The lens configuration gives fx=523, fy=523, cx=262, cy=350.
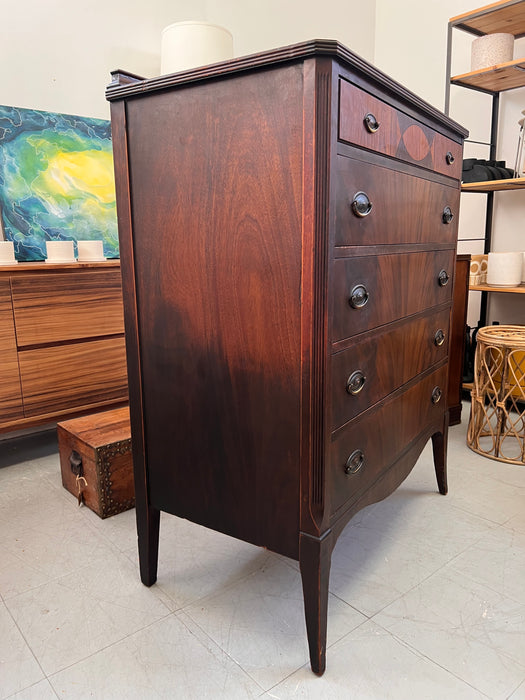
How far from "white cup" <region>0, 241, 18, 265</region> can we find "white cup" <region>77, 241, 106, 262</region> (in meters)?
0.31

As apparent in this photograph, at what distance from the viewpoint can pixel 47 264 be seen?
2145mm

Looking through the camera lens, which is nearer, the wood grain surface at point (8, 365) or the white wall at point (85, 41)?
the wood grain surface at point (8, 365)

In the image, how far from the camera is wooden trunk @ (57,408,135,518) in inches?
72.1

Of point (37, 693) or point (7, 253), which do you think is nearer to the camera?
point (37, 693)

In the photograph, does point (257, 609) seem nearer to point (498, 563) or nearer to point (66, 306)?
point (498, 563)

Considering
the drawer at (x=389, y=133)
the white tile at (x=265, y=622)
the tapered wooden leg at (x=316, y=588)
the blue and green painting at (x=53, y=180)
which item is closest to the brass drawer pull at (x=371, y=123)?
the drawer at (x=389, y=133)

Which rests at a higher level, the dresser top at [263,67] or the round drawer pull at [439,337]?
the dresser top at [263,67]

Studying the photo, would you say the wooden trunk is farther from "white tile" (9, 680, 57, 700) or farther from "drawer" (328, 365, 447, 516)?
"drawer" (328, 365, 447, 516)

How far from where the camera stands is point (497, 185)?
2723 mm

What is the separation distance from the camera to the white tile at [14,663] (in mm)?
1150

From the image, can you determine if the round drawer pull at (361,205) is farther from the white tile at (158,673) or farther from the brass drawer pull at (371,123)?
the white tile at (158,673)

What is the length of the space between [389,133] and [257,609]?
1248 millimetres

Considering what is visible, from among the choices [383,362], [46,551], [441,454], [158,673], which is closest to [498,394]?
[441,454]

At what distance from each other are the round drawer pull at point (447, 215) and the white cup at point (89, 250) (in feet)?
5.07
